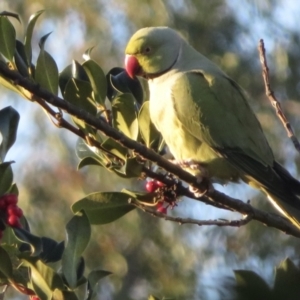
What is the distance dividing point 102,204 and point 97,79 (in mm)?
221

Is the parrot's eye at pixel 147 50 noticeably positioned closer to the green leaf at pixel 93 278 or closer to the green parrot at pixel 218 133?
the green parrot at pixel 218 133

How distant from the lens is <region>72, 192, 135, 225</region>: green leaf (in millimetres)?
1185

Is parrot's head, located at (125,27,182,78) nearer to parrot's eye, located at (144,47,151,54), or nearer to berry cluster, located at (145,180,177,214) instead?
parrot's eye, located at (144,47,151,54)

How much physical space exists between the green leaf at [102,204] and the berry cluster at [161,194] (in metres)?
0.06

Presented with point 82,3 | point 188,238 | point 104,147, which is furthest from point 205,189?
point 82,3

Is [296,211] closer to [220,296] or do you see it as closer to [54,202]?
[220,296]

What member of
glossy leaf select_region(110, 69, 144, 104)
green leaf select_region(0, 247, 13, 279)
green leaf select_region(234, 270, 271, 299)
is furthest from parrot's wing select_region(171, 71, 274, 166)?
green leaf select_region(234, 270, 271, 299)

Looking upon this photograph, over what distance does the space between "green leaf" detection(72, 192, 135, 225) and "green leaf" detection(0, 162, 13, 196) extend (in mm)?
155

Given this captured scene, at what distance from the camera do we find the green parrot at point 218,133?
5.25ft

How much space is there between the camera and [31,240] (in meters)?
1.01

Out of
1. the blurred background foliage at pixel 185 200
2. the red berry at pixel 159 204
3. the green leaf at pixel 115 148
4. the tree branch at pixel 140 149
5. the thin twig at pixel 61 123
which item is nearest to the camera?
the tree branch at pixel 140 149

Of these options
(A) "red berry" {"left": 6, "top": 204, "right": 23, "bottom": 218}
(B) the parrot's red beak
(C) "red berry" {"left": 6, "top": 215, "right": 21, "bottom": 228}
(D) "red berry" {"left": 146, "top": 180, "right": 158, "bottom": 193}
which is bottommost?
(D) "red berry" {"left": 146, "top": 180, "right": 158, "bottom": 193}

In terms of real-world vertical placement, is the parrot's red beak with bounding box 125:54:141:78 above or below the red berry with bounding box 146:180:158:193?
above

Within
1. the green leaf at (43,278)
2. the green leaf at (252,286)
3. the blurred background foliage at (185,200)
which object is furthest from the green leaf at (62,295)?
the blurred background foliage at (185,200)
